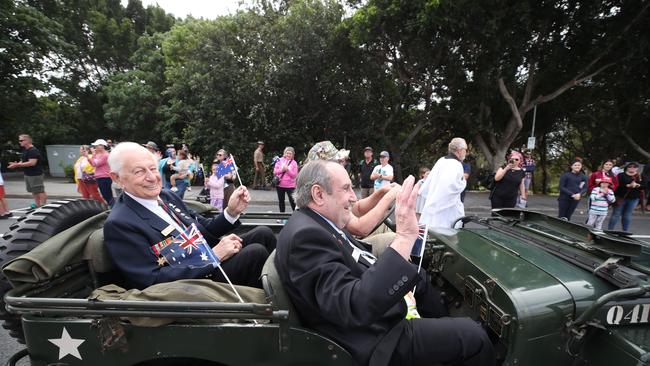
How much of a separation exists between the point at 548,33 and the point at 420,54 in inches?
203

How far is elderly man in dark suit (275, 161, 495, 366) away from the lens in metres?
1.51

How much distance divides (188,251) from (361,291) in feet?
4.04

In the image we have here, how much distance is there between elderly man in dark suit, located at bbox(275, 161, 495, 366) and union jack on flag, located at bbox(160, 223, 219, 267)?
0.66 metres

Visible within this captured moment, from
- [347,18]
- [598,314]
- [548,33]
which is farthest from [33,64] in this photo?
[548,33]

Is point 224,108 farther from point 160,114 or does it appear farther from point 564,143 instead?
point 564,143

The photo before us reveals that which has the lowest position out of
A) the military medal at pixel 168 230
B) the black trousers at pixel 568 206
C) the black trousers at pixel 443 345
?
the black trousers at pixel 568 206

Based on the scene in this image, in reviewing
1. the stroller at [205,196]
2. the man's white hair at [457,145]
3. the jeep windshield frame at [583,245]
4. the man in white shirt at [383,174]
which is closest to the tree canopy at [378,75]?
the man in white shirt at [383,174]

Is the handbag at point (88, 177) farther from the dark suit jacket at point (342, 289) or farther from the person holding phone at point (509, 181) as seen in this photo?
the person holding phone at point (509, 181)

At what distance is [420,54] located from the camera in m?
14.3

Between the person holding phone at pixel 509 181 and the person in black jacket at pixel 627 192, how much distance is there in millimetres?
3277

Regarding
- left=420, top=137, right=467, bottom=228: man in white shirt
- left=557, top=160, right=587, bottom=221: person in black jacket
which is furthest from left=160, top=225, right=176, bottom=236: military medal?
left=557, top=160, right=587, bottom=221: person in black jacket

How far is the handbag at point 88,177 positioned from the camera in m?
8.59

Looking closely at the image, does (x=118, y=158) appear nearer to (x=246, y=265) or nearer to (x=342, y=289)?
(x=246, y=265)

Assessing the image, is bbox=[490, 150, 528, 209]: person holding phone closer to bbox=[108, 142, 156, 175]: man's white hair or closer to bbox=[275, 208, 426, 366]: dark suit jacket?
bbox=[275, 208, 426, 366]: dark suit jacket
